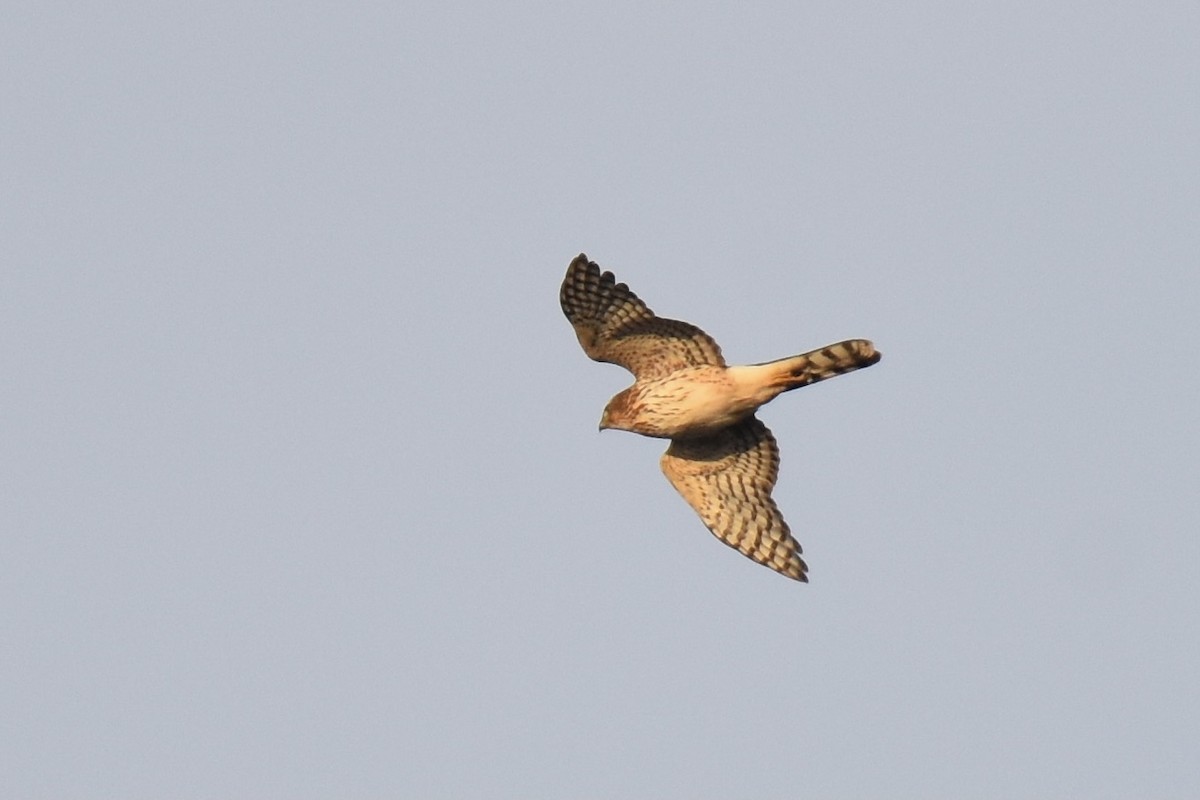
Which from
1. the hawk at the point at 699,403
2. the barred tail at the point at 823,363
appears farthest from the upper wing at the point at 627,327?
the barred tail at the point at 823,363

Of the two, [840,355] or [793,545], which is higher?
[840,355]

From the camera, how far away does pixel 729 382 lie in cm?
1509

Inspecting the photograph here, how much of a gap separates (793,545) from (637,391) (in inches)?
78.0

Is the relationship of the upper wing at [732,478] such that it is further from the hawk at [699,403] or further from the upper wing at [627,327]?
the upper wing at [627,327]

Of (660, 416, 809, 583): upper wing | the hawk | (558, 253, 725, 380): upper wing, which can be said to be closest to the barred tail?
the hawk

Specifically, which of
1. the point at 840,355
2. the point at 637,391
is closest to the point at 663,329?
the point at 637,391

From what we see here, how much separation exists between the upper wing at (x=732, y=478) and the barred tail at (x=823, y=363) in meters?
1.01

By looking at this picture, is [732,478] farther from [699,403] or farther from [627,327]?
[627,327]

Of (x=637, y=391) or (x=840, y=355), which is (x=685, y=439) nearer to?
(x=637, y=391)

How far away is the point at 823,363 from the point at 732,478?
1.81 meters

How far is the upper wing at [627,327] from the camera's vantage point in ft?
50.2

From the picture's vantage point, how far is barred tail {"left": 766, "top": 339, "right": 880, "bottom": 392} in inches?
569

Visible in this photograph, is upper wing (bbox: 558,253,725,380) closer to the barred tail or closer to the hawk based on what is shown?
the hawk

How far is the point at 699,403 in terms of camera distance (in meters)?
15.2
